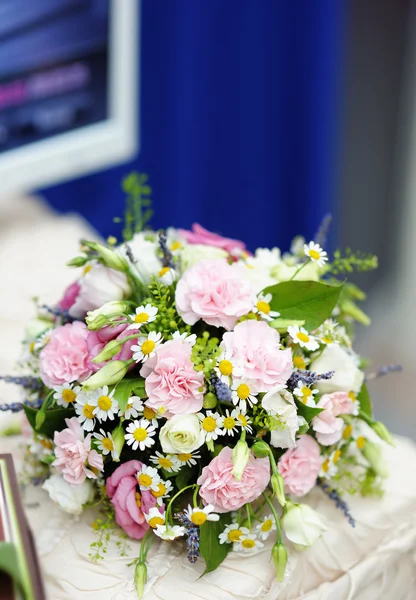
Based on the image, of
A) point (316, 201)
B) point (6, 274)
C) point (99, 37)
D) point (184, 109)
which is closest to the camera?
point (6, 274)

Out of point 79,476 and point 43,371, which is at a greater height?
point 43,371

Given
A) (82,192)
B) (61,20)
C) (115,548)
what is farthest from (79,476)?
(82,192)

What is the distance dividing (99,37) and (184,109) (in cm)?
80

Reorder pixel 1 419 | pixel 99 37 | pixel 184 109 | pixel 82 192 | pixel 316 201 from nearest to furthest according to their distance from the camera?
pixel 1 419
pixel 99 37
pixel 82 192
pixel 184 109
pixel 316 201

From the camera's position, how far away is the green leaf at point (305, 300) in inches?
29.9

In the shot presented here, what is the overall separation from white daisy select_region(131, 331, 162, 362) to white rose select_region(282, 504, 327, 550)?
0.73ft

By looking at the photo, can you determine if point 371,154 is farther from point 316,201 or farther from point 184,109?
point 184,109

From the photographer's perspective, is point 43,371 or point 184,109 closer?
point 43,371

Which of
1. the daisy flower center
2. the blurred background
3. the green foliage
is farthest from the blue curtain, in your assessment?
the daisy flower center

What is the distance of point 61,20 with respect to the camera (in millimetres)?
1341

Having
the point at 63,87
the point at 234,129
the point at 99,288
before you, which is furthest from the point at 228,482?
the point at 234,129

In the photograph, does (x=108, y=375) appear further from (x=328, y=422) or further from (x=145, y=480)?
(x=328, y=422)

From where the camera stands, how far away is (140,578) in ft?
2.31

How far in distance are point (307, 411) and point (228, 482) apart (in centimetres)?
11
